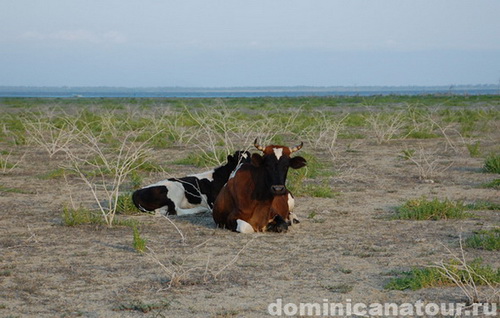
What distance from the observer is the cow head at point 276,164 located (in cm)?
827

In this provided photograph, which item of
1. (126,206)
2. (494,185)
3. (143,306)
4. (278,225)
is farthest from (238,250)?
(494,185)

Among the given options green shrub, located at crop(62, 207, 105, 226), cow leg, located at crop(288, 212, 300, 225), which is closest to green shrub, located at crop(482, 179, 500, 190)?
cow leg, located at crop(288, 212, 300, 225)

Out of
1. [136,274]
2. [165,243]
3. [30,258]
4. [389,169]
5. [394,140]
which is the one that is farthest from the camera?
[394,140]

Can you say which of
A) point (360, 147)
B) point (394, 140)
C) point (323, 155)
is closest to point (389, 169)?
point (323, 155)

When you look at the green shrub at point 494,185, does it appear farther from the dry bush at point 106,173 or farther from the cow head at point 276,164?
the dry bush at point 106,173

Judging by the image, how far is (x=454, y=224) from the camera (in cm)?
895

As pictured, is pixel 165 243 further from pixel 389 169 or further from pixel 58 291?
pixel 389 169

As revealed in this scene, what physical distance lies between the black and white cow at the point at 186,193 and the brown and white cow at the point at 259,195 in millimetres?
1032

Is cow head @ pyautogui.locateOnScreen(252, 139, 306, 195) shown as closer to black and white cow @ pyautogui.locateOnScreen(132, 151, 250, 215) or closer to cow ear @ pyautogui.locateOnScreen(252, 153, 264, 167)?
cow ear @ pyautogui.locateOnScreen(252, 153, 264, 167)

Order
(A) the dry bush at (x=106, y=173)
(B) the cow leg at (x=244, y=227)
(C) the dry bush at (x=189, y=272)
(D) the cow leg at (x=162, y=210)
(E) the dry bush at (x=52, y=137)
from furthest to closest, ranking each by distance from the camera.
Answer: (E) the dry bush at (x=52, y=137)
(D) the cow leg at (x=162, y=210)
(A) the dry bush at (x=106, y=173)
(B) the cow leg at (x=244, y=227)
(C) the dry bush at (x=189, y=272)

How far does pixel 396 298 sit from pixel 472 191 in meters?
6.23

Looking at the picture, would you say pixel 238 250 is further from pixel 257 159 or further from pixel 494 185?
pixel 494 185

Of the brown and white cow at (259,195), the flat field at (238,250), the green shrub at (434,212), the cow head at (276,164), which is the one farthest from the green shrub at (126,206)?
the green shrub at (434,212)

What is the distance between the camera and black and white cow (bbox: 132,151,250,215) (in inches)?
396
